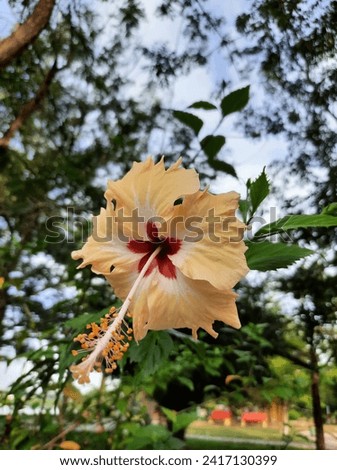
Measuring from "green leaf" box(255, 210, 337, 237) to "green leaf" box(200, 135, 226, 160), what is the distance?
0.19 meters

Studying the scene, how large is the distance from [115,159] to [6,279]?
19.3 inches

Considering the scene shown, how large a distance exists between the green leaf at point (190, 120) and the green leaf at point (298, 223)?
0.71 feet

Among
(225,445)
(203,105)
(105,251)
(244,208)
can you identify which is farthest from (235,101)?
(225,445)

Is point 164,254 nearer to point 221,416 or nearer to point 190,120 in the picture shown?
point 190,120

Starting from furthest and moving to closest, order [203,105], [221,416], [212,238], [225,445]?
1. [221,416]
2. [225,445]
3. [203,105]
4. [212,238]

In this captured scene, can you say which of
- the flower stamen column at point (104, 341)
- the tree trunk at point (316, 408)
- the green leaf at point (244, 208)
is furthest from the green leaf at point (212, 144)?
the tree trunk at point (316, 408)

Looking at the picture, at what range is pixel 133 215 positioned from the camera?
1.12ft

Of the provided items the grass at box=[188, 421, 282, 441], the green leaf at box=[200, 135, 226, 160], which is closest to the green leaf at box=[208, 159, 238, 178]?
the green leaf at box=[200, 135, 226, 160]

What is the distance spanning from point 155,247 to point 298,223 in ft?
0.34

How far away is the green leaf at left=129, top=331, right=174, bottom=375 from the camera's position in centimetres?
47

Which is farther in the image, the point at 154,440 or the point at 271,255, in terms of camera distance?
the point at 154,440

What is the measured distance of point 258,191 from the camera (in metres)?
0.40

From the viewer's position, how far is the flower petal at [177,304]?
0.30 meters
